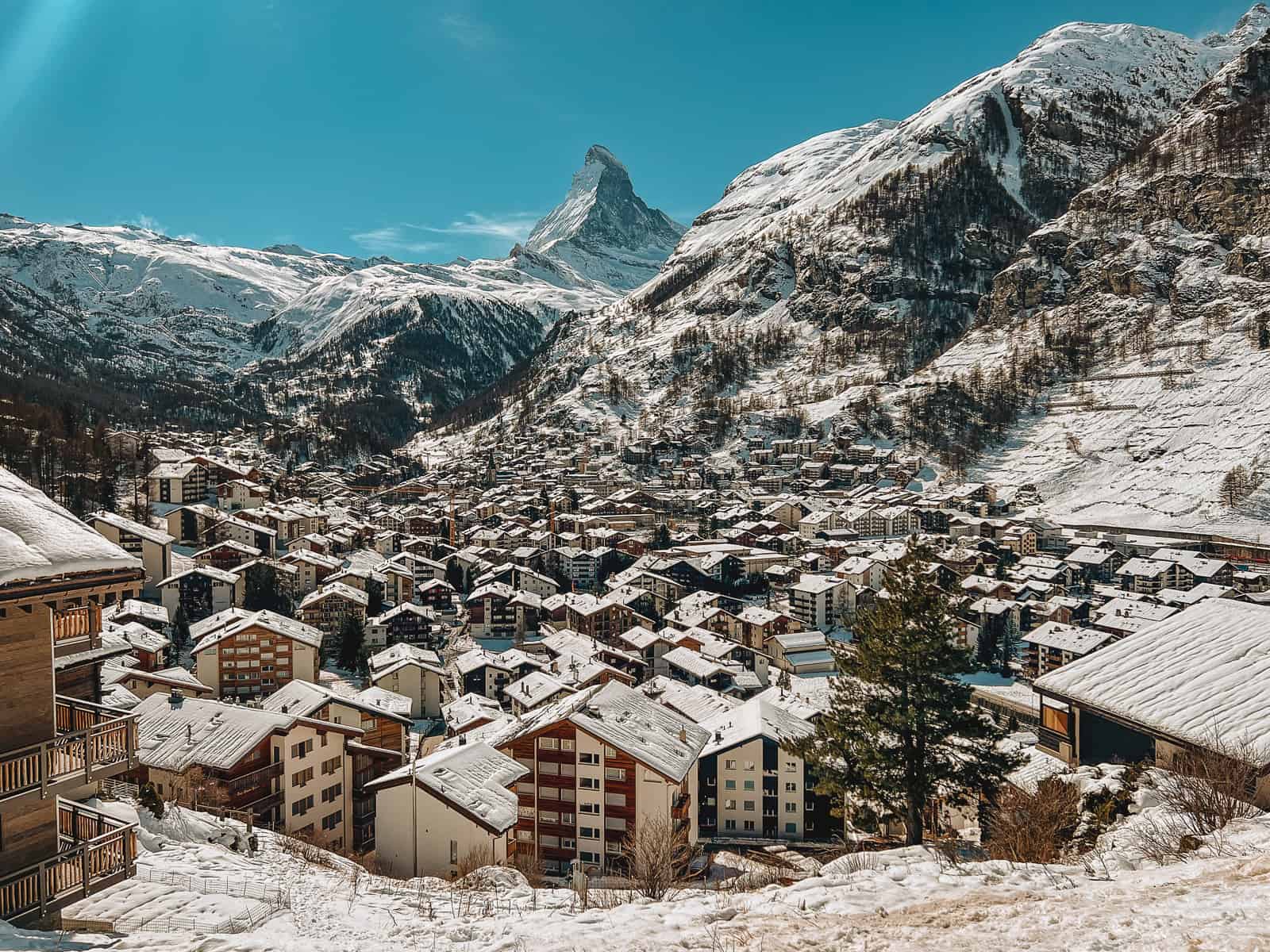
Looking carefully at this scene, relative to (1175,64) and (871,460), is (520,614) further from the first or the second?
(1175,64)

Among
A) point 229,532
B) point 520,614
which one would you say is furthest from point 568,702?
point 229,532

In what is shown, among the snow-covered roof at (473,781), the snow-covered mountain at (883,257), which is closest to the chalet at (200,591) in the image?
the snow-covered roof at (473,781)

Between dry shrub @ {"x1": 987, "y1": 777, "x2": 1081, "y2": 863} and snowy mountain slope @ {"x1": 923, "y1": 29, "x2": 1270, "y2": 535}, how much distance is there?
2845 inches

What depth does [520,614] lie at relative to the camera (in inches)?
2195

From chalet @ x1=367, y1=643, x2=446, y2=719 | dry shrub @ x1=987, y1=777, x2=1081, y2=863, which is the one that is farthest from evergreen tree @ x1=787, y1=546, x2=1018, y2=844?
chalet @ x1=367, y1=643, x2=446, y2=719

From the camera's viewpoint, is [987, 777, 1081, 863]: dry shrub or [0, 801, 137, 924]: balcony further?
[987, 777, 1081, 863]: dry shrub

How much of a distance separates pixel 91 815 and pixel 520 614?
49495mm

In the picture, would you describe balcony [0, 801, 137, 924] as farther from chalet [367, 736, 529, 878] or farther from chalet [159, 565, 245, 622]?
chalet [159, 565, 245, 622]

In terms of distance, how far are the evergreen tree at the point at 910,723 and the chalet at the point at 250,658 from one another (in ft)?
109

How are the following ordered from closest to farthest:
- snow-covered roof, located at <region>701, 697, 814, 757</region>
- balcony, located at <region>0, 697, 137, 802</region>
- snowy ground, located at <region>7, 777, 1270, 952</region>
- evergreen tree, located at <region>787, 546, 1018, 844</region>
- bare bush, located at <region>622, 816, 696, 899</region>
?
1. snowy ground, located at <region>7, 777, 1270, 952</region>
2. balcony, located at <region>0, 697, 137, 802</region>
3. bare bush, located at <region>622, 816, 696, 899</region>
4. evergreen tree, located at <region>787, 546, 1018, 844</region>
5. snow-covered roof, located at <region>701, 697, 814, 757</region>

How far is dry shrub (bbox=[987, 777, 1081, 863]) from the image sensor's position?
9.05m

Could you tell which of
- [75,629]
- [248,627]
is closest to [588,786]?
[75,629]

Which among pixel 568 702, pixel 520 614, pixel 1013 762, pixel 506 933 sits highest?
pixel 506 933

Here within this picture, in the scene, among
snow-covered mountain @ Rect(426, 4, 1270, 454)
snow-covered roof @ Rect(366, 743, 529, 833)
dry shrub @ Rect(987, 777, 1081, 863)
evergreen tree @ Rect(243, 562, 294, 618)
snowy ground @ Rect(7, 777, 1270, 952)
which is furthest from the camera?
snow-covered mountain @ Rect(426, 4, 1270, 454)
